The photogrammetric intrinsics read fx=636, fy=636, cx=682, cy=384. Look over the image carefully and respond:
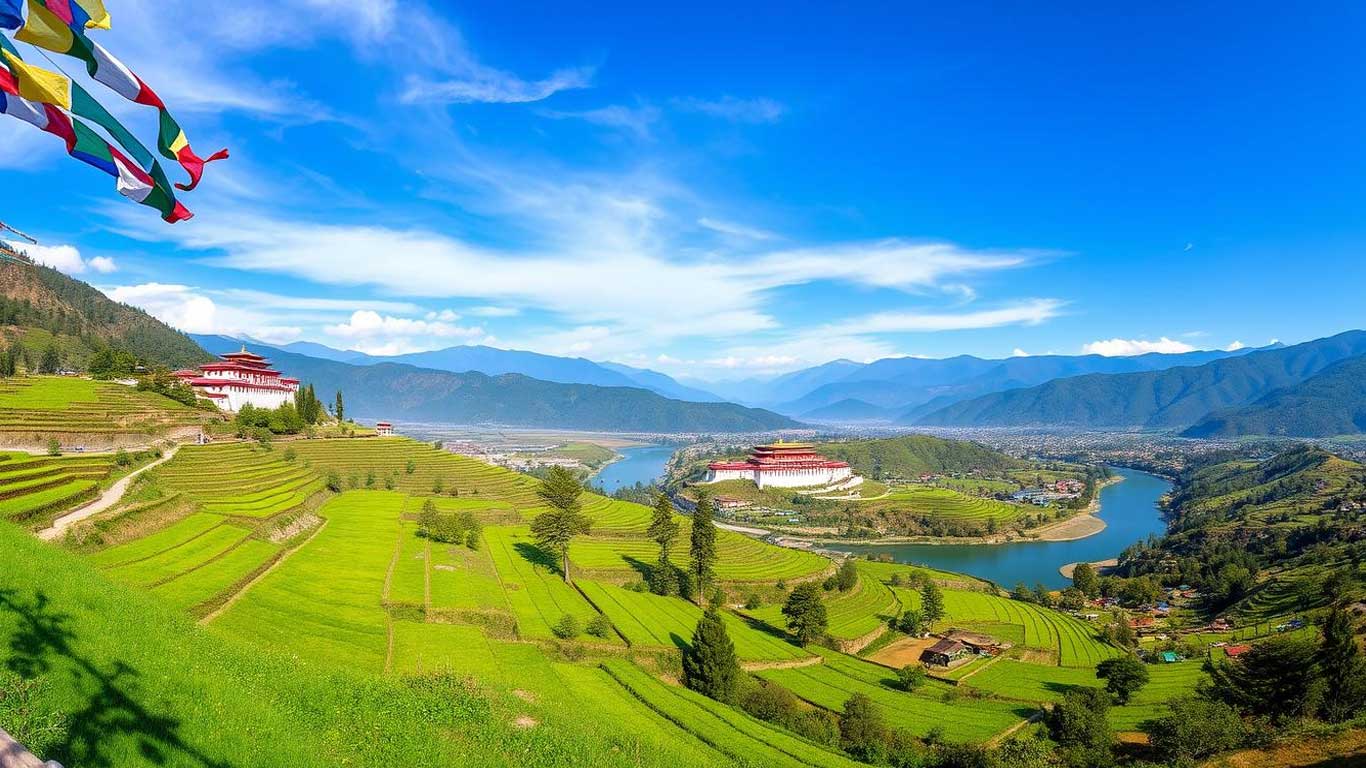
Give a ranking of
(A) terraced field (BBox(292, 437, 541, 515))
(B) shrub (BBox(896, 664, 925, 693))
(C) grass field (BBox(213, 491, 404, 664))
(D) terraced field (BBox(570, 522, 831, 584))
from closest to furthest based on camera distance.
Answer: (C) grass field (BBox(213, 491, 404, 664)) → (B) shrub (BBox(896, 664, 925, 693)) → (D) terraced field (BBox(570, 522, 831, 584)) → (A) terraced field (BBox(292, 437, 541, 515))

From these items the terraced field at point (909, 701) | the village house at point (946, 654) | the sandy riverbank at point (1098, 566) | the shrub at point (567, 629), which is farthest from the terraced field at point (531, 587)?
the sandy riverbank at point (1098, 566)

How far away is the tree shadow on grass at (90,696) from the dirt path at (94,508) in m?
11.0

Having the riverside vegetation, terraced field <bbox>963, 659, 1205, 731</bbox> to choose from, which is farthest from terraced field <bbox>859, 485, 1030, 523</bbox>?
terraced field <bbox>963, 659, 1205, 731</bbox>

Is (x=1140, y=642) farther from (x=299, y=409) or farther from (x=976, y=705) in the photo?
(x=299, y=409)

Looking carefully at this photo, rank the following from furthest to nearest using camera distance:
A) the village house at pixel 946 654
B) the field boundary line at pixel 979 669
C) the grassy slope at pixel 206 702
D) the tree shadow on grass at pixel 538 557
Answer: the tree shadow on grass at pixel 538 557, the village house at pixel 946 654, the field boundary line at pixel 979 669, the grassy slope at pixel 206 702

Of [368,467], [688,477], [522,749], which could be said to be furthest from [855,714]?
[688,477]

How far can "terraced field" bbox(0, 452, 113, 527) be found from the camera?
19.0 meters

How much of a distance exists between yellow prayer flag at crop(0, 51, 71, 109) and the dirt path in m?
19.9

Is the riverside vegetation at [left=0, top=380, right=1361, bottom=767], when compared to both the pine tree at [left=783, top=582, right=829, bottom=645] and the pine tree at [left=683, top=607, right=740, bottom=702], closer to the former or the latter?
the pine tree at [left=683, top=607, right=740, bottom=702]

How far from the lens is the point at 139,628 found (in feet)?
39.3

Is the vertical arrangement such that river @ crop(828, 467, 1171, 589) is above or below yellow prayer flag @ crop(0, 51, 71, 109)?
below

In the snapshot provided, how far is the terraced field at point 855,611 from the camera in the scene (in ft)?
127

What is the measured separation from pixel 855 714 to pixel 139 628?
2279cm

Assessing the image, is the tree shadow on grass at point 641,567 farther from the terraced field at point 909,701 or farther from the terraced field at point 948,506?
the terraced field at point 948,506
